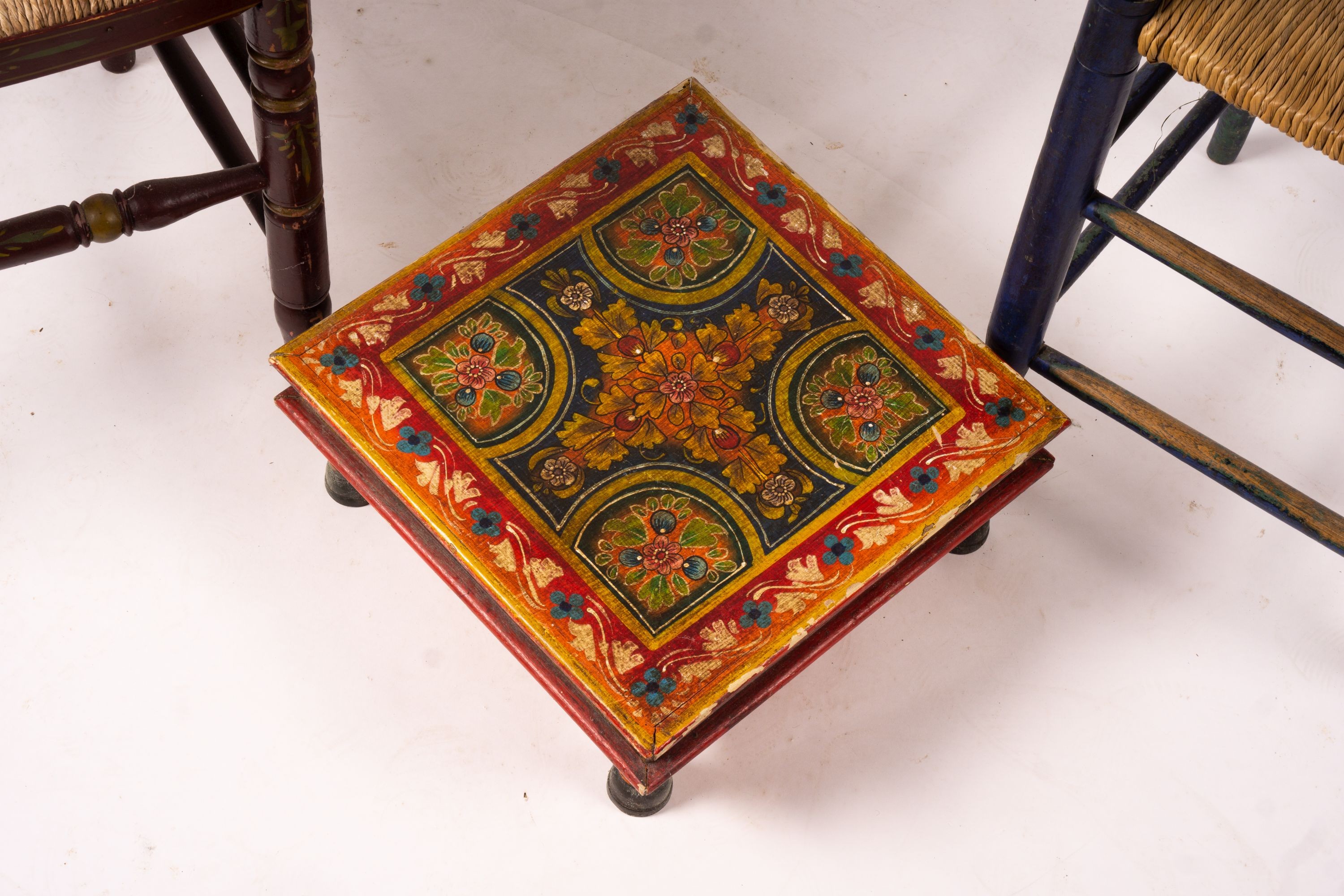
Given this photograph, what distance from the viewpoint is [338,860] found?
52.8 inches

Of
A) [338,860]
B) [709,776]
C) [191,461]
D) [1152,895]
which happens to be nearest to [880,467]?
[709,776]

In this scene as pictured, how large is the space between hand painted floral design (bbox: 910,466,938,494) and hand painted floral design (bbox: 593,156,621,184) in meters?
0.36

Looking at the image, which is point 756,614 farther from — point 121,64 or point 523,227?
point 121,64

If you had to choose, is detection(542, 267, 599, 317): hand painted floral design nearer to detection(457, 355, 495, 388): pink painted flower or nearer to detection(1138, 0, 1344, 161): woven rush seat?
detection(457, 355, 495, 388): pink painted flower

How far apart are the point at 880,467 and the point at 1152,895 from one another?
1.59 feet

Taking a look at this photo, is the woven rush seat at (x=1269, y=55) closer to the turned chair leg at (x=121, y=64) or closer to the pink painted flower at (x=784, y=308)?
the pink painted flower at (x=784, y=308)

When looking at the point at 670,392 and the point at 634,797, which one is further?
the point at 634,797

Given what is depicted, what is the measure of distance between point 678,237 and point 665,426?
0.17 metres

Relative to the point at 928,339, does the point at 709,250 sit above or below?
above

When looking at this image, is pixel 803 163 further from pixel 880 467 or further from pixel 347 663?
pixel 347 663

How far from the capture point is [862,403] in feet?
4.03

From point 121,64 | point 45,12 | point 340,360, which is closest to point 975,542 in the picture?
point 340,360

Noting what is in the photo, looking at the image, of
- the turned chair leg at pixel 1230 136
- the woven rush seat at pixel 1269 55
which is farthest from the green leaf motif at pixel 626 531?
the turned chair leg at pixel 1230 136

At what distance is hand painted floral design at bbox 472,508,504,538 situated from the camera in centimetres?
118
